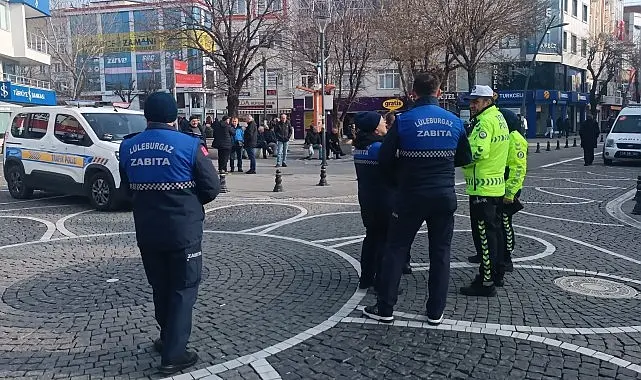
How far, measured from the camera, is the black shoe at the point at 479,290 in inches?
241

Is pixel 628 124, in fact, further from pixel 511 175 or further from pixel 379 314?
pixel 379 314

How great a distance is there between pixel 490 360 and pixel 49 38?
5231 centimetres

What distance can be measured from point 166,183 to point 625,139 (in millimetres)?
21030

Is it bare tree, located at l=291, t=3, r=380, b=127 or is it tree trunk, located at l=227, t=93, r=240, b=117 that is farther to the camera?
bare tree, located at l=291, t=3, r=380, b=127

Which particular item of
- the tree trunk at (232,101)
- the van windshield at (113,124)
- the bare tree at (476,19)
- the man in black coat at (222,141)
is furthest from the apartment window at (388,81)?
the van windshield at (113,124)

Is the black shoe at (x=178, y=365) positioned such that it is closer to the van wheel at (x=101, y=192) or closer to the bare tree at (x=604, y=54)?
the van wheel at (x=101, y=192)

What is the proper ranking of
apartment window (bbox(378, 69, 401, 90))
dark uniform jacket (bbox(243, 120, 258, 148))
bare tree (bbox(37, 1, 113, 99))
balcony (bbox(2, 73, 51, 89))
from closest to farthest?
1. dark uniform jacket (bbox(243, 120, 258, 148))
2. balcony (bbox(2, 73, 51, 89))
3. bare tree (bbox(37, 1, 113, 99))
4. apartment window (bbox(378, 69, 401, 90))

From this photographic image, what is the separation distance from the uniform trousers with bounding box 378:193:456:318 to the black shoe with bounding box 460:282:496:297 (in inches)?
35.7

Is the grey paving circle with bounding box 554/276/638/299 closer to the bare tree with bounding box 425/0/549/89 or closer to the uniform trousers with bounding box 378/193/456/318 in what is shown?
the uniform trousers with bounding box 378/193/456/318

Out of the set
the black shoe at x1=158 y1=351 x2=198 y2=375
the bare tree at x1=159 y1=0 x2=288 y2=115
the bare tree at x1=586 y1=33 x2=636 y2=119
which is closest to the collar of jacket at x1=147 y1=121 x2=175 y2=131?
the black shoe at x1=158 y1=351 x2=198 y2=375

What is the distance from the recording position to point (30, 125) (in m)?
13.1

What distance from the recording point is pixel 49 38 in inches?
1950

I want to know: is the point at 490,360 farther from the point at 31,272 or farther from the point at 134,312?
the point at 31,272

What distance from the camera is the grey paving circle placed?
624cm
